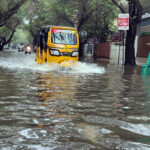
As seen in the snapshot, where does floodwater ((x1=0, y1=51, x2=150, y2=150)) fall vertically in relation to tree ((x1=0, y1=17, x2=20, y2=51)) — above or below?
below

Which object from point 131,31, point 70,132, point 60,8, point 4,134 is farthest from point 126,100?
point 60,8

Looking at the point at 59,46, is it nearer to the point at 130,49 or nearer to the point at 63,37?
the point at 63,37

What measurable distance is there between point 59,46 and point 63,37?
68 centimetres

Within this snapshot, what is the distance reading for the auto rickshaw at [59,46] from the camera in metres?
14.2

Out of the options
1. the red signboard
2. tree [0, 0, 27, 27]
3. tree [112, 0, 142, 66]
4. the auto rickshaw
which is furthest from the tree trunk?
tree [0, 0, 27, 27]

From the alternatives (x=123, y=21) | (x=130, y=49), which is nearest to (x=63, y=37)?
(x=123, y=21)

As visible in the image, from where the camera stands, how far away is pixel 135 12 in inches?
691

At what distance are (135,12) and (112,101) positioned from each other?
13.3 m

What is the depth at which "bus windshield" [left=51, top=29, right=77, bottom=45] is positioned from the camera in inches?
571

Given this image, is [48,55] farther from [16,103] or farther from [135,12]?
[16,103]

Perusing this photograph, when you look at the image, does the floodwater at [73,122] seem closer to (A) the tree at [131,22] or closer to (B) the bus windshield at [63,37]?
(B) the bus windshield at [63,37]

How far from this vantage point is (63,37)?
14727mm

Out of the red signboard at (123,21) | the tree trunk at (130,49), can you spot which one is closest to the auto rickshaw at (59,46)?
the red signboard at (123,21)

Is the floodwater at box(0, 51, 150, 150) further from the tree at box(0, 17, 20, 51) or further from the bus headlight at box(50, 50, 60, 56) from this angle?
the tree at box(0, 17, 20, 51)
